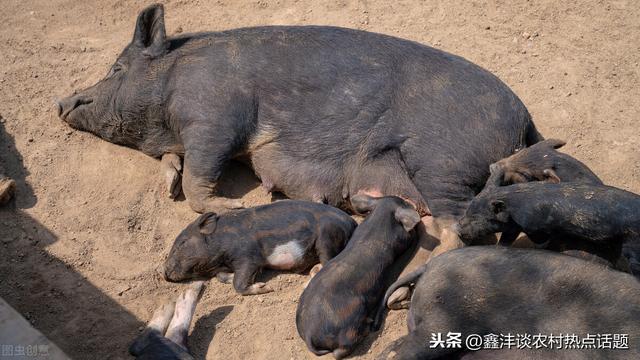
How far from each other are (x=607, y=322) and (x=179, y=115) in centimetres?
367

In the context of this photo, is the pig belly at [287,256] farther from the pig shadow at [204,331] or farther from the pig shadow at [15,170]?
the pig shadow at [15,170]

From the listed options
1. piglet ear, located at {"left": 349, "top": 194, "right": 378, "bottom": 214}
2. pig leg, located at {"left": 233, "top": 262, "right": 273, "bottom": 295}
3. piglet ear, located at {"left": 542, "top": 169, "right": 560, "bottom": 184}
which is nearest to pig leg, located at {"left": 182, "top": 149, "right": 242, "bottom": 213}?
pig leg, located at {"left": 233, "top": 262, "right": 273, "bottom": 295}

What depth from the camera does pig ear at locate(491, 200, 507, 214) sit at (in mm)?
5191

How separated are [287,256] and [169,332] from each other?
103 centimetres

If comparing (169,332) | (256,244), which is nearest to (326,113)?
(256,244)

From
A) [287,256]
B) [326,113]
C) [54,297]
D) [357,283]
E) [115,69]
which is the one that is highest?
[115,69]

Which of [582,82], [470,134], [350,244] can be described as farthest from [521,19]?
[350,244]

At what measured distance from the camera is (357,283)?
4.96 metres

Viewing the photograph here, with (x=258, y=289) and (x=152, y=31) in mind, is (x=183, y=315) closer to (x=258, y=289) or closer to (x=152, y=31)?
(x=258, y=289)

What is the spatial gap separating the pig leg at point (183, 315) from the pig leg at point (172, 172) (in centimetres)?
109

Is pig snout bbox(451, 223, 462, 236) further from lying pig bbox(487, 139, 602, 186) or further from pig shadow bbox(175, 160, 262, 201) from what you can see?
pig shadow bbox(175, 160, 262, 201)

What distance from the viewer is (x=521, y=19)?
313 inches

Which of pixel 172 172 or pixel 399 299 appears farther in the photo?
pixel 172 172

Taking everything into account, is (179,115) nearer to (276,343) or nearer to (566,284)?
(276,343)
